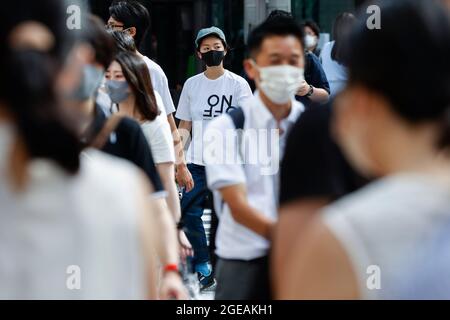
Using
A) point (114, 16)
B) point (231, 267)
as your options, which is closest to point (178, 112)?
point (114, 16)

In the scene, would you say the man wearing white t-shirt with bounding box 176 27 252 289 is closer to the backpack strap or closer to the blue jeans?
the blue jeans

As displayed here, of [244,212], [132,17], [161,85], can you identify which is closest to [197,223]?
[161,85]

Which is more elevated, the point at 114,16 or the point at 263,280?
the point at 114,16

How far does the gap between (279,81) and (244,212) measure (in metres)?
0.65

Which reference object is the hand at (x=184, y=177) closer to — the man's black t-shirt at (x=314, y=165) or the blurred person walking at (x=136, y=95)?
the blurred person walking at (x=136, y=95)

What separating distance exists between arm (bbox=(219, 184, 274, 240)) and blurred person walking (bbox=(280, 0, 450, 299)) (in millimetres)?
1716

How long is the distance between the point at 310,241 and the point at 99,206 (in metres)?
0.43

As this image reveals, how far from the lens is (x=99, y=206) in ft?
7.47

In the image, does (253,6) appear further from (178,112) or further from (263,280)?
(263,280)

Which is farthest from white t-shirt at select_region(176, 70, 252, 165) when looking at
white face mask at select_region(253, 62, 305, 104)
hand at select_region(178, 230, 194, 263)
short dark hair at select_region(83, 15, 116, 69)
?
short dark hair at select_region(83, 15, 116, 69)

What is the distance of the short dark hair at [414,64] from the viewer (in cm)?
215

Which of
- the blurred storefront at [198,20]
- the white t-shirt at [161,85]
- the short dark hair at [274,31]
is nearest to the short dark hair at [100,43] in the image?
the short dark hair at [274,31]

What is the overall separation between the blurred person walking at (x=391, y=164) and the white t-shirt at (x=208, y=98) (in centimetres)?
594

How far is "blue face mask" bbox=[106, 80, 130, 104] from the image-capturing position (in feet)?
16.6
